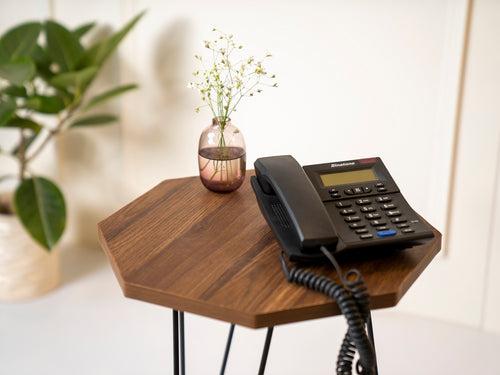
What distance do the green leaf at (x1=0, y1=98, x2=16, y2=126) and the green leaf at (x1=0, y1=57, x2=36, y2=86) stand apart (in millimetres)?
64

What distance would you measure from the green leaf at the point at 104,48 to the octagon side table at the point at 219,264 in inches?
43.5

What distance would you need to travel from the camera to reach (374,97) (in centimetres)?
227

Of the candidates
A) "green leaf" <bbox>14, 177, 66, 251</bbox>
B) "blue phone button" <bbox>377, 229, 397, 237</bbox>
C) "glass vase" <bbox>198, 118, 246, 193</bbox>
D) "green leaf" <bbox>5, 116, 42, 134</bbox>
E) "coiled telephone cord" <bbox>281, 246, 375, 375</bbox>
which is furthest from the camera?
"green leaf" <bbox>5, 116, 42, 134</bbox>

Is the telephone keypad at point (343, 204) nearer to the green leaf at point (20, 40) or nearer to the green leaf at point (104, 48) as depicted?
the green leaf at point (104, 48)

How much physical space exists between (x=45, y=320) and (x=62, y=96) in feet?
2.50

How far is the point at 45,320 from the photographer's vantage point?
241 cm

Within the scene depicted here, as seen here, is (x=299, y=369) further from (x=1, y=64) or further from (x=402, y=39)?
(x=1, y=64)

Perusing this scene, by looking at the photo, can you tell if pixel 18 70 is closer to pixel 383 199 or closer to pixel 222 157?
pixel 222 157

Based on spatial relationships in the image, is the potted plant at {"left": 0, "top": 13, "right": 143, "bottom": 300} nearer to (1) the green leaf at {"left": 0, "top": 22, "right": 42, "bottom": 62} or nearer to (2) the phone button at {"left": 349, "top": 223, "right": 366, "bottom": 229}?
(1) the green leaf at {"left": 0, "top": 22, "right": 42, "bottom": 62}

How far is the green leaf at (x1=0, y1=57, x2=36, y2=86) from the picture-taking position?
2146mm

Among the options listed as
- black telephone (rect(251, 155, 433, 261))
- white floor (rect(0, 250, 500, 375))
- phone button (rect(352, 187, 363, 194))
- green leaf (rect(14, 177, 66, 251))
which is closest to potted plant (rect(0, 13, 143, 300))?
green leaf (rect(14, 177, 66, 251))

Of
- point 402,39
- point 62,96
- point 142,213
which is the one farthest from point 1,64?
point 402,39

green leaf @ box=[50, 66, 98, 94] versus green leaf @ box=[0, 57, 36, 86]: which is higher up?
green leaf @ box=[0, 57, 36, 86]

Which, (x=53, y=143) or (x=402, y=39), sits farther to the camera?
(x=53, y=143)
